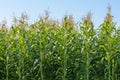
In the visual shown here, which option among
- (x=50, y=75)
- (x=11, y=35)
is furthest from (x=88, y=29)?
(x=11, y=35)

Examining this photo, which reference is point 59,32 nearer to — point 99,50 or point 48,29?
point 48,29

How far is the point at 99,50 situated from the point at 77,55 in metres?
0.67

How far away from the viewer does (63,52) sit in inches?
392

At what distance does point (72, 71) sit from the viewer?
10320 millimetres

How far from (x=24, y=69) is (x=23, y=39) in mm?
927

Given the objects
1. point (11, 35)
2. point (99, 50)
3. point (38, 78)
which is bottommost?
point (38, 78)

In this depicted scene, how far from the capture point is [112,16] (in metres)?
10.2

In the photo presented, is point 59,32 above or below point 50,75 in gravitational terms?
above

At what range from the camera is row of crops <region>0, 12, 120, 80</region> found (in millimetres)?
9914

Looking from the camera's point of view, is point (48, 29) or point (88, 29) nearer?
point (88, 29)

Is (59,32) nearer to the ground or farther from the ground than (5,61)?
farther from the ground

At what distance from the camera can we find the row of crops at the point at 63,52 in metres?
9.91

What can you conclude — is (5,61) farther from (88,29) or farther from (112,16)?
(112,16)

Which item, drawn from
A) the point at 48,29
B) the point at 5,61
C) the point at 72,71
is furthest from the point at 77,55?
the point at 5,61
